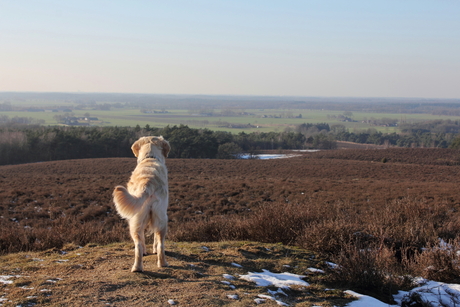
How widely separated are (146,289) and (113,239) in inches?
123

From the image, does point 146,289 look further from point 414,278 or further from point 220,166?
point 220,166

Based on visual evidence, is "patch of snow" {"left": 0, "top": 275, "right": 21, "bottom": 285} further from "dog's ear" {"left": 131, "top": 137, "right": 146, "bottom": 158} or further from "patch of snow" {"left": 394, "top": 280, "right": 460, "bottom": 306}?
"patch of snow" {"left": 394, "top": 280, "right": 460, "bottom": 306}

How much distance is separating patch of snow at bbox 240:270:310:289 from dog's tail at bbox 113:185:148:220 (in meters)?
1.45

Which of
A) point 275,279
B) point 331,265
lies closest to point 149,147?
point 275,279

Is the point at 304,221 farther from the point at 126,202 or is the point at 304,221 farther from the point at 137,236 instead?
the point at 126,202

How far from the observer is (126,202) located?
373cm

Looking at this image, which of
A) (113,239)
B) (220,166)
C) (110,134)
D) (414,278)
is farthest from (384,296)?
(110,134)

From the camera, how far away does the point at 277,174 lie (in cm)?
3080

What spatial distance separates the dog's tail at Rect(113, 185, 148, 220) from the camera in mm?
3674

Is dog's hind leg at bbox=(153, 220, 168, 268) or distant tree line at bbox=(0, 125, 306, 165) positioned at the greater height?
dog's hind leg at bbox=(153, 220, 168, 268)

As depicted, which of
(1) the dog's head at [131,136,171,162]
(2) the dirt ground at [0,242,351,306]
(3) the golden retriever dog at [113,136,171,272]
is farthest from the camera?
(1) the dog's head at [131,136,171,162]

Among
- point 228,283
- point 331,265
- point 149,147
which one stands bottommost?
point 331,265

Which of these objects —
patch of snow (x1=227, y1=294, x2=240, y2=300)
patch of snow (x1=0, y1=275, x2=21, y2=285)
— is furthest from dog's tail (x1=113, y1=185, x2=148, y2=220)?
patch of snow (x1=227, y1=294, x2=240, y2=300)

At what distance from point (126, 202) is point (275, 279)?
1.95m
